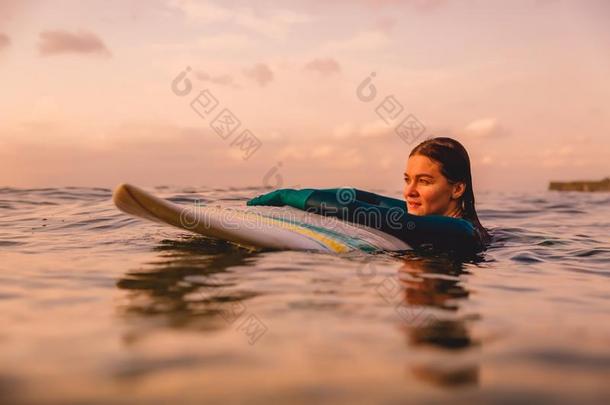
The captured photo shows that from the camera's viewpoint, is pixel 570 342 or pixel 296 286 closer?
pixel 570 342

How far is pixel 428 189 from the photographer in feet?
14.7

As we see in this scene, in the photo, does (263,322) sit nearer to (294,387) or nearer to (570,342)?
(294,387)

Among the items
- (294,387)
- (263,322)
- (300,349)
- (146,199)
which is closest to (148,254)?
(146,199)

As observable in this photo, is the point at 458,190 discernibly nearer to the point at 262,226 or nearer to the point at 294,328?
the point at 262,226

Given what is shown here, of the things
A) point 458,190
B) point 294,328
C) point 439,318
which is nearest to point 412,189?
point 458,190

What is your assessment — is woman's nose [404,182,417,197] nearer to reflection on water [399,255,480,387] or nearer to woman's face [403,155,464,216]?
woman's face [403,155,464,216]

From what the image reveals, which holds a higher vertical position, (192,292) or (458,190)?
(458,190)

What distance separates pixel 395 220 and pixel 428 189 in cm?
64

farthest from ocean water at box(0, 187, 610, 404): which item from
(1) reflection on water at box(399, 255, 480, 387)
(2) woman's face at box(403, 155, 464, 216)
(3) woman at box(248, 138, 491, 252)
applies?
(2) woman's face at box(403, 155, 464, 216)

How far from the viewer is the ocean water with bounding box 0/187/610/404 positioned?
4.56ft

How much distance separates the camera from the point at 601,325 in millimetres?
2148

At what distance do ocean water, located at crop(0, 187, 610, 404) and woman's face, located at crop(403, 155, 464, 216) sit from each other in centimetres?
78

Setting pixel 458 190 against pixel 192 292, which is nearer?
pixel 192 292

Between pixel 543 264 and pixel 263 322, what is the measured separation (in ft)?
8.35
